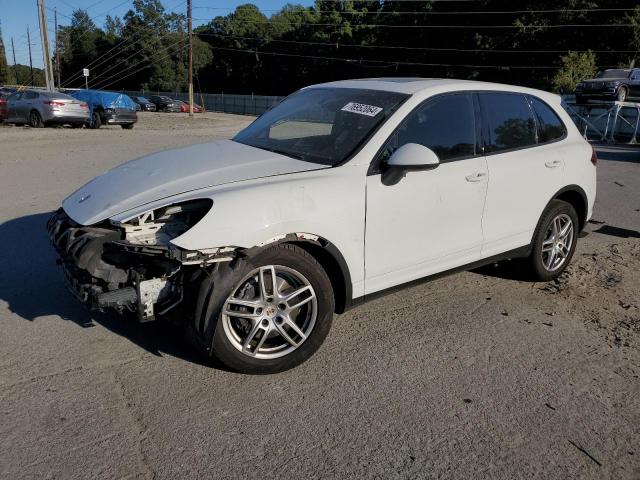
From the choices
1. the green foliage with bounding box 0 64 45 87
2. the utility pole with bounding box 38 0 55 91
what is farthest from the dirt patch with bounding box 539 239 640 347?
the green foliage with bounding box 0 64 45 87

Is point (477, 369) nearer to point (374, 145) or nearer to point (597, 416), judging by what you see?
point (597, 416)

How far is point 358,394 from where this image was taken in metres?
3.32

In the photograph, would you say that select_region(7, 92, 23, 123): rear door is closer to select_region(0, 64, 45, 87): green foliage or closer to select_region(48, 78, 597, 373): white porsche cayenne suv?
select_region(48, 78, 597, 373): white porsche cayenne suv

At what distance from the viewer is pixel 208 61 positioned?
84.1m

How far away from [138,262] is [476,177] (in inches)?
97.7

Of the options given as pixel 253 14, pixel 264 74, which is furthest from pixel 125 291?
pixel 253 14

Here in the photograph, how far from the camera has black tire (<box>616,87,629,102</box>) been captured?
22006 mm

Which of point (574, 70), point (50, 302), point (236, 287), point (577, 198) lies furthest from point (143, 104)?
point (236, 287)

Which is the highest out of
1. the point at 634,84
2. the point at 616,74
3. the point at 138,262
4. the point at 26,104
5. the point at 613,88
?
the point at 616,74

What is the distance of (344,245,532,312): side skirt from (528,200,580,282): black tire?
0.09m

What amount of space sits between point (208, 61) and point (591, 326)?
86103 millimetres

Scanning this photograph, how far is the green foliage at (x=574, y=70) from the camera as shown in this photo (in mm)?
39875

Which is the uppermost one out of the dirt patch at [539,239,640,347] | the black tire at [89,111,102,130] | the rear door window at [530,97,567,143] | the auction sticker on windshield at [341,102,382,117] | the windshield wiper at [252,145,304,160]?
the auction sticker on windshield at [341,102,382,117]

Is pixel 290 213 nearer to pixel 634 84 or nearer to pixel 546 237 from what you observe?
pixel 546 237
